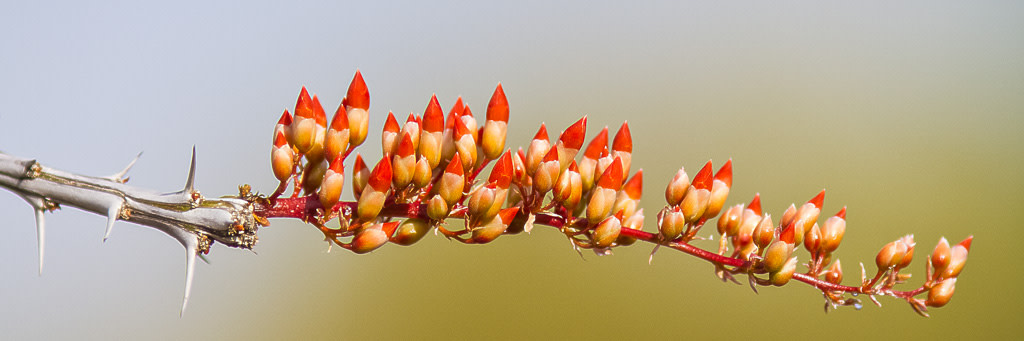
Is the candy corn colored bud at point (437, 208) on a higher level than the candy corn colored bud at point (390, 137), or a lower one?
lower

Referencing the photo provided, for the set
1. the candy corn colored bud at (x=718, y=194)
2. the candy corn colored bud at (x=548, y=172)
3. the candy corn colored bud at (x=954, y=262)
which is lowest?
the candy corn colored bud at (x=954, y=262)

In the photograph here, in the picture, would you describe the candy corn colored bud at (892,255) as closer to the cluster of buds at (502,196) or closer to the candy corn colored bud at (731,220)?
the cluster of buds at (502,196)

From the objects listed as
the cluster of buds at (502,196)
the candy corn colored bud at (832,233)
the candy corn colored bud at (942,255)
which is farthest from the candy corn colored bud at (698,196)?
the candy corn colored bud at (942,255)

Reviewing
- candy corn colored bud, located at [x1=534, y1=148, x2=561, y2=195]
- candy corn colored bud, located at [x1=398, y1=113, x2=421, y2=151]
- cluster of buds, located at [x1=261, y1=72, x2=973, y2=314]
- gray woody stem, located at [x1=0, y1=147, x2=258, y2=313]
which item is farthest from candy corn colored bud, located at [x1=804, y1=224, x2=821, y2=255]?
gray woody stem, located at [x1=0, y1=147, x2=258, y2=313]

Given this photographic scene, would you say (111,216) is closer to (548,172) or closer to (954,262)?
(548,172)

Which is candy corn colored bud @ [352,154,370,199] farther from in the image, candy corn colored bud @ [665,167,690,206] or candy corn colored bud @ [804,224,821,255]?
candy corn colored bud @ [804,224,821,255]

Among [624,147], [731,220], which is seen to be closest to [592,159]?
[624,147]
